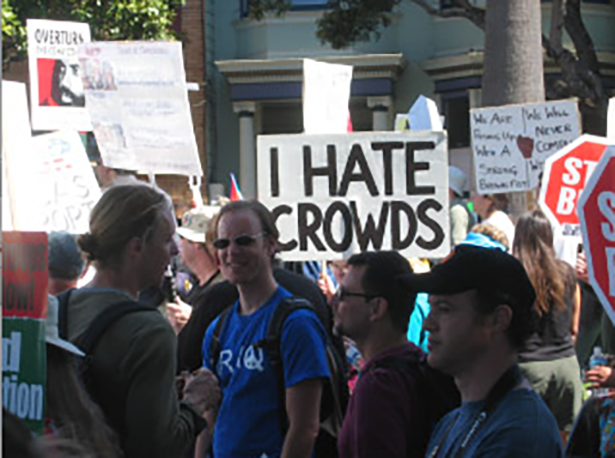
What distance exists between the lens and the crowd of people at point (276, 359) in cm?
283

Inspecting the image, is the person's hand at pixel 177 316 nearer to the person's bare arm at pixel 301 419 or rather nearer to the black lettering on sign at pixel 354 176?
the black lettering on sign at pixel 354 176

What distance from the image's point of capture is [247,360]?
4.11 metres

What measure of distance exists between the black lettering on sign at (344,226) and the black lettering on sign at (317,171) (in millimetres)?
71

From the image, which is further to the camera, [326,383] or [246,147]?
[246,147]

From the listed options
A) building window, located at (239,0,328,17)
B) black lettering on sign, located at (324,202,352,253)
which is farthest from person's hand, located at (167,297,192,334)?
building window, located at (239,0,328,17)

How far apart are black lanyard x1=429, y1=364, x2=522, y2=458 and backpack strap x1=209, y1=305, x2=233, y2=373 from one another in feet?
4.70

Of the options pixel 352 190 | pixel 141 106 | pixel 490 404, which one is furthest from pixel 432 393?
pixel 141 106

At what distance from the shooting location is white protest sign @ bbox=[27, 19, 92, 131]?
7980 millimetres

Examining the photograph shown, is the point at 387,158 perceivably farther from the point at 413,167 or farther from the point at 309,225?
the point at 309,225

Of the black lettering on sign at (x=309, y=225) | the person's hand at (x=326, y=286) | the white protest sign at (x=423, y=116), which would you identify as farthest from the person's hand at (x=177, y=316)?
the white protest sign at (x=423, y=116)

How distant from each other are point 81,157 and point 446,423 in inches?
151

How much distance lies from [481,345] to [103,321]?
99 centimetres

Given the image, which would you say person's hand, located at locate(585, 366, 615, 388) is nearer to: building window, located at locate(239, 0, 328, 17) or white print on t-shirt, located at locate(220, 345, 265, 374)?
white print on t-shirt, located at locate(220, 345, 265, 374)

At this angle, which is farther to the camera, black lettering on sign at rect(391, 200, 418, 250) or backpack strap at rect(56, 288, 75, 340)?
black lettering on sign at rect(391, 200, 418, 250)
